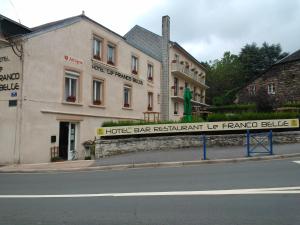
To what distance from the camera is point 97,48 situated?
21.0m

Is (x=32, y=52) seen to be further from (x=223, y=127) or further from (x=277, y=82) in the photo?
(x=277, y=82)

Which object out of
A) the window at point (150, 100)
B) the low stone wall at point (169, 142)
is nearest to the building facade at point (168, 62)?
the window at point (150, 100)

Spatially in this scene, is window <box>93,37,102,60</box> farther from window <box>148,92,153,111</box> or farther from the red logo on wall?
window <box>148,92,153,111</box>

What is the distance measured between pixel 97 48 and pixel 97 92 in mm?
2882

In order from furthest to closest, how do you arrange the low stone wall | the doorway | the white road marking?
the doorway → the low stone wall → the white road marking

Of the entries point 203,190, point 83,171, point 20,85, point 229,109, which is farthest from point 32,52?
point 229,109

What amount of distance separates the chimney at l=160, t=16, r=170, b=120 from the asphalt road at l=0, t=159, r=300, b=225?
2060cm

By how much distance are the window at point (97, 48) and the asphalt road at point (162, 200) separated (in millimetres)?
12515

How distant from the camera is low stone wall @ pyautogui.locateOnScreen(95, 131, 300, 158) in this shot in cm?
1512

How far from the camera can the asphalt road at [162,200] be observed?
16.9ft

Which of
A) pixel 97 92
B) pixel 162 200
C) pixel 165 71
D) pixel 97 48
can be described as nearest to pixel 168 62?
pixel 165 71

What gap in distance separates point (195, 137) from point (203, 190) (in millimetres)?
8460

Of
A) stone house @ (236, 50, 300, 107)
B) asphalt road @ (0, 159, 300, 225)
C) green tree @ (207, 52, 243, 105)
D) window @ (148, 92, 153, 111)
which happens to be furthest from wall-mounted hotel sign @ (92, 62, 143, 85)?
green tree @ (207, 52, 243, 105)

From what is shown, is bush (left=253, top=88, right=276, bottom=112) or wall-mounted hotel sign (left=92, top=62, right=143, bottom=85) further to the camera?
bush (left=253, top=88, right=276, bottom=112)
